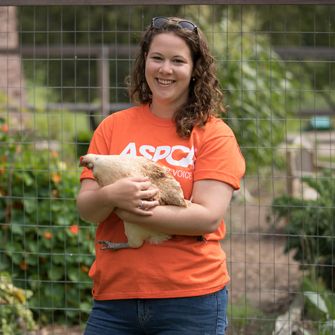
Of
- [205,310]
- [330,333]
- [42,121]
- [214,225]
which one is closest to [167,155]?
[214,225]

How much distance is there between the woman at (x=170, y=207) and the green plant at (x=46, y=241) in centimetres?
194

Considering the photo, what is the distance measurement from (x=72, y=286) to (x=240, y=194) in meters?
3.12

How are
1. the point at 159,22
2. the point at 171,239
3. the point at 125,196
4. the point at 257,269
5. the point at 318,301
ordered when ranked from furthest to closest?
the point at 257,269
the point at 318,301
the point at 159,22
the point at 171,239
the point at 125,196

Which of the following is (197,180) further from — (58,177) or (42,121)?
(42,121)

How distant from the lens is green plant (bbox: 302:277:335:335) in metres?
4.02

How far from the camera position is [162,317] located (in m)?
2.51

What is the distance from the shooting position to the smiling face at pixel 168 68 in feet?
8.59

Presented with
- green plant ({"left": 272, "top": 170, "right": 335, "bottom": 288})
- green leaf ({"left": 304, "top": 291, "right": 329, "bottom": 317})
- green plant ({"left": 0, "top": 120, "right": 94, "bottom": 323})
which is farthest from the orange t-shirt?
green plant ({"left": 272, "top": 170, "right": 335, "bottom": 288})

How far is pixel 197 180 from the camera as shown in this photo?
2.55 m

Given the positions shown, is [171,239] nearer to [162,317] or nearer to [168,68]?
[162,317]

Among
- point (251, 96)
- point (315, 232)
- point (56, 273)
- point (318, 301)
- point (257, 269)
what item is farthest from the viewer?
point (251, 96)

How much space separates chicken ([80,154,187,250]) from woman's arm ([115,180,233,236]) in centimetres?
3

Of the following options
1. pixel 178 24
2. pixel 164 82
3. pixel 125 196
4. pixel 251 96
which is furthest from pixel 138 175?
pixel 251 96

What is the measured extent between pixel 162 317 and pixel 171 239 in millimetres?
250
